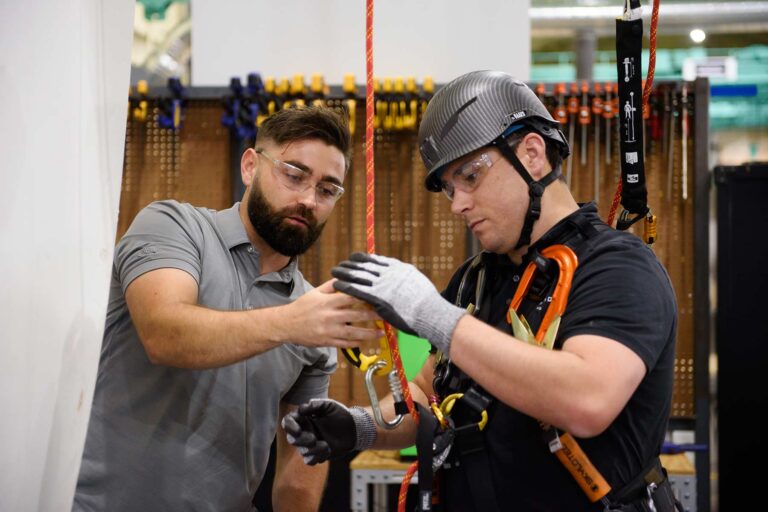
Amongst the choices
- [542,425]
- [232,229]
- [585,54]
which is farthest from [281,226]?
[585,54]

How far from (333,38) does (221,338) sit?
315 cm

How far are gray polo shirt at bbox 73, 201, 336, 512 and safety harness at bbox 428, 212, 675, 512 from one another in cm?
64

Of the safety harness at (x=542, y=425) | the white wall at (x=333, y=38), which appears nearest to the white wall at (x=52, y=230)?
the safety harness at (x=542, y=425)

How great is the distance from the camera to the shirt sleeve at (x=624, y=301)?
1558 mm

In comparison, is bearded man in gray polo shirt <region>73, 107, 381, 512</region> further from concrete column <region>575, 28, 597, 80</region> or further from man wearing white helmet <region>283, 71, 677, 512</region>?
concrete column <region>575, 28, 597, 80</region>

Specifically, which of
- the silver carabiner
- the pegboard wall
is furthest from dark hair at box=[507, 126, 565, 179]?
the pegboard wall

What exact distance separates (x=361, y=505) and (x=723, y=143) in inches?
207

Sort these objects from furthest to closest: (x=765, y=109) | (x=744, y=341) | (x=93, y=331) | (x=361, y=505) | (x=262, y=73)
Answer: (x=765, y=109) → (x=262, y=73) → (x=744, y=341) → (x=361, y=505) → (x=93, y=331)

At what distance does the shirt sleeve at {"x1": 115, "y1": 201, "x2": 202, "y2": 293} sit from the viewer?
1949mm

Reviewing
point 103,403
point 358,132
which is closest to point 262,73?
point 358,132

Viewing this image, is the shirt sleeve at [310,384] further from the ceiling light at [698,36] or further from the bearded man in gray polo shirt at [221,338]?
the ceiling light at [698,36]

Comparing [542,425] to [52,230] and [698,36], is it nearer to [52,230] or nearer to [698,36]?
[52,230]

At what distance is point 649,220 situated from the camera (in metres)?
2.07

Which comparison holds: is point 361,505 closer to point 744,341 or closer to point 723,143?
point 744,341
